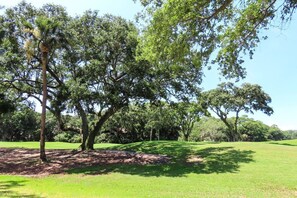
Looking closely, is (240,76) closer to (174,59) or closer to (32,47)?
(174,59)

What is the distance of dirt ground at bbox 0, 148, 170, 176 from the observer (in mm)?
19062

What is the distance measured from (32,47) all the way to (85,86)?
4952mm

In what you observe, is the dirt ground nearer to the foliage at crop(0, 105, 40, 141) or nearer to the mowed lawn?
the mowed lawn

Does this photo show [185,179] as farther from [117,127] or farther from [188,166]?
[117,127]

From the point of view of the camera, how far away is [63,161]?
21656mm

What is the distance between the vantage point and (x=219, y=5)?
10.3m

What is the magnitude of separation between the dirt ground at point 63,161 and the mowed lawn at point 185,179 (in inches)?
52.6

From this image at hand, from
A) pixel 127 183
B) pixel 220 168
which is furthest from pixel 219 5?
pixel 220 168

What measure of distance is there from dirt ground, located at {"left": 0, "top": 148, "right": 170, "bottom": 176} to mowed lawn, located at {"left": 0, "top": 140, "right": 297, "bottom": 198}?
4.38 feet

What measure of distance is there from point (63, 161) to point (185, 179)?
1062 centimetres

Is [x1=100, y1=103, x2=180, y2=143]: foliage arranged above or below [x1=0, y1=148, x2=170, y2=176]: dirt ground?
above

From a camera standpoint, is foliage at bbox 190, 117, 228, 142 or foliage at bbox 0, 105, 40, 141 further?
foliage at bbox 190, 117, 228, 142

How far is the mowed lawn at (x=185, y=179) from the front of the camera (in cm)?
1189

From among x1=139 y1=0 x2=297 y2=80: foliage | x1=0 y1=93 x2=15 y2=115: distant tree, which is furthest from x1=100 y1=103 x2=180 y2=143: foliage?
x1=139 y1=0 x2=297 y2=80: foliage
